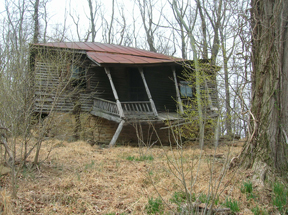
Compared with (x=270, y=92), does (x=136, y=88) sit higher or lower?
higher

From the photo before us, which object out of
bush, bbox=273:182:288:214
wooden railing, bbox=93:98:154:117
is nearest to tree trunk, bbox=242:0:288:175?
bush, bbox=273:182:288:214

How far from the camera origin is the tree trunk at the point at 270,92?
525 centimetres

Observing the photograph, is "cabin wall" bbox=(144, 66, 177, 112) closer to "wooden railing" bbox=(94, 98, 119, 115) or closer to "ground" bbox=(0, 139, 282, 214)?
"wooden railing" bbox=(94, 98, 119, 115)

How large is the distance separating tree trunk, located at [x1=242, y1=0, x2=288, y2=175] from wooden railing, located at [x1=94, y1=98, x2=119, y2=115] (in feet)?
23.0

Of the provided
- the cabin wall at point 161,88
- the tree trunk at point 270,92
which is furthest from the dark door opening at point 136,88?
the tree trunk at point 270,92

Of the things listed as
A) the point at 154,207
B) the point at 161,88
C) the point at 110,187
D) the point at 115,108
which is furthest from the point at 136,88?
the point at 154,207

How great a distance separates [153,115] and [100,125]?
3.16 m

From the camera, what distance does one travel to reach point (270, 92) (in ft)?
17.8

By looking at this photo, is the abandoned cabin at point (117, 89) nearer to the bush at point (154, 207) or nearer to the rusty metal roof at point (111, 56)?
the rusty metal roof at point (111, 56)

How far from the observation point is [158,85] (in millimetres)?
15391

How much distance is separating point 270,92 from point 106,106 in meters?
8.23

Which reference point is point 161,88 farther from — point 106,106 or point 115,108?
point 115,108

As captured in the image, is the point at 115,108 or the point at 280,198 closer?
the point at 280,198

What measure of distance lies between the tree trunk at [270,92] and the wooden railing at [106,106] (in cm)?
703
